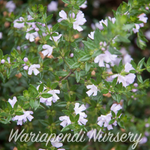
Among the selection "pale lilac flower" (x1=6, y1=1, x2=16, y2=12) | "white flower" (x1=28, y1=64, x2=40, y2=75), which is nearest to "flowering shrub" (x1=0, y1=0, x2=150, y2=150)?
"white flower" (x1=28, y1=64, x2=40, y2=75)

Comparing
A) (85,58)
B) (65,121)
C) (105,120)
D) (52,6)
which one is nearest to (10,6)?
(52,6)

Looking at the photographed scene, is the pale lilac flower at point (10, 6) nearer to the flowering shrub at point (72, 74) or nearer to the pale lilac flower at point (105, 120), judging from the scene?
the flowering shrub at point (72, 74)

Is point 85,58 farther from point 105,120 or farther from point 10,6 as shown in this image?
point 10,6

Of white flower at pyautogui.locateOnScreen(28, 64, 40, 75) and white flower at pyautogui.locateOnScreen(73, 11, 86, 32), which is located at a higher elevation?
white flower at pyautogui.locateOnScreen(73, 11, 86, 32)

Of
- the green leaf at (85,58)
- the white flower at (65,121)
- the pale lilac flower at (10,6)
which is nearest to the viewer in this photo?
the green leaf at (85,58)

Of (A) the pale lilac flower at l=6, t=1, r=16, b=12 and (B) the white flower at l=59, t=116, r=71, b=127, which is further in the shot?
(A) the pale lilac flower at l=6, t=1, r=16, b=12

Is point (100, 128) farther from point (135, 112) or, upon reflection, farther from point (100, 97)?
point (135, 112)

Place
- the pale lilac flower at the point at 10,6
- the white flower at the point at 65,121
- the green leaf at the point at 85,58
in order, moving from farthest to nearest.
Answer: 1. the pale lilac flower at the point at 10,6
2. the white flower at the point at 65,121
3. the green leaf at the point at 85,58

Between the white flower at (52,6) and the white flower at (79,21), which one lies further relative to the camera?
the white flower at (52,6)

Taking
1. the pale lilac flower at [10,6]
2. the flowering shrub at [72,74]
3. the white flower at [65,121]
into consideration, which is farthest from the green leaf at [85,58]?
the pale lilac flower at [10,6]

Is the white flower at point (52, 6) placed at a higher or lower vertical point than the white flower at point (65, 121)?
higher

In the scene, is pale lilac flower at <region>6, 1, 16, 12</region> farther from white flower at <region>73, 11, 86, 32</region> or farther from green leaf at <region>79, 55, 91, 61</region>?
green leaf at <region>79, 55, 91, 61</region>

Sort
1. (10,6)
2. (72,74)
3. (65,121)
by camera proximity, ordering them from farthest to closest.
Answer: (10,6) → (72,74) → (65,121)

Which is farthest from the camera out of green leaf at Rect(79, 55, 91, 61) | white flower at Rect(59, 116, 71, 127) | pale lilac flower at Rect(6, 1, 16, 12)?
pale lilac flower at Rect(6, 1, 16, 12)
